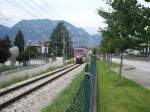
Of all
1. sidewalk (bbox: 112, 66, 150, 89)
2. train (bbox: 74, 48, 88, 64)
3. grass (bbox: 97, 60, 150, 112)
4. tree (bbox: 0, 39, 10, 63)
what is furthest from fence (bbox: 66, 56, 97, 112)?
train (bbox: 74, 48, 88, 64)

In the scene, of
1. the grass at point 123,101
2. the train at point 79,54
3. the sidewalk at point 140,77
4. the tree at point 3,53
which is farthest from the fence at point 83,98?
the train at point 79,54

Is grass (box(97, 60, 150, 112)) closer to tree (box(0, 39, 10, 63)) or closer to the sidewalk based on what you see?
the sidewalk

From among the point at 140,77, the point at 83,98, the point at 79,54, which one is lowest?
the point at 140,77

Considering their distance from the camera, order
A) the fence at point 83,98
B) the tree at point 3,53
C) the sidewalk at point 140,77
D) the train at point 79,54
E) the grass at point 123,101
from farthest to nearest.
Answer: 1. the train at point 79,54
2. the tree at point 3,53
3. the sidewalk at point 140,77
4. the grass at point 123,101
5. the fence at point 83,98

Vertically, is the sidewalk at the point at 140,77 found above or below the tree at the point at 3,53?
below

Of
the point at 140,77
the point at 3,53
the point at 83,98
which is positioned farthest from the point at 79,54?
the point at 83,98

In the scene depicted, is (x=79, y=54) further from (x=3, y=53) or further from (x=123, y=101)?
(x=123, y=101)

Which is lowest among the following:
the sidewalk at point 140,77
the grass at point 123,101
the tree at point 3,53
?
the sidewalk at point 140,77

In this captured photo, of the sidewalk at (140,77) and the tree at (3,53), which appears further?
the tree at (3,53)

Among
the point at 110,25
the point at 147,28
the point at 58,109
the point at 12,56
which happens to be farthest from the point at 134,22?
the point at 12,56

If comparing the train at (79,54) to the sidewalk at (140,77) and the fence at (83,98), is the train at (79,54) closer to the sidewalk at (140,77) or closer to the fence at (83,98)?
the sidewalk at (140,77)

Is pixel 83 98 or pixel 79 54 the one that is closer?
pixel 83 98

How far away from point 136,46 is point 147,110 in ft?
35.9

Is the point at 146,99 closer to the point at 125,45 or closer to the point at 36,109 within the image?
the point at 36,109
